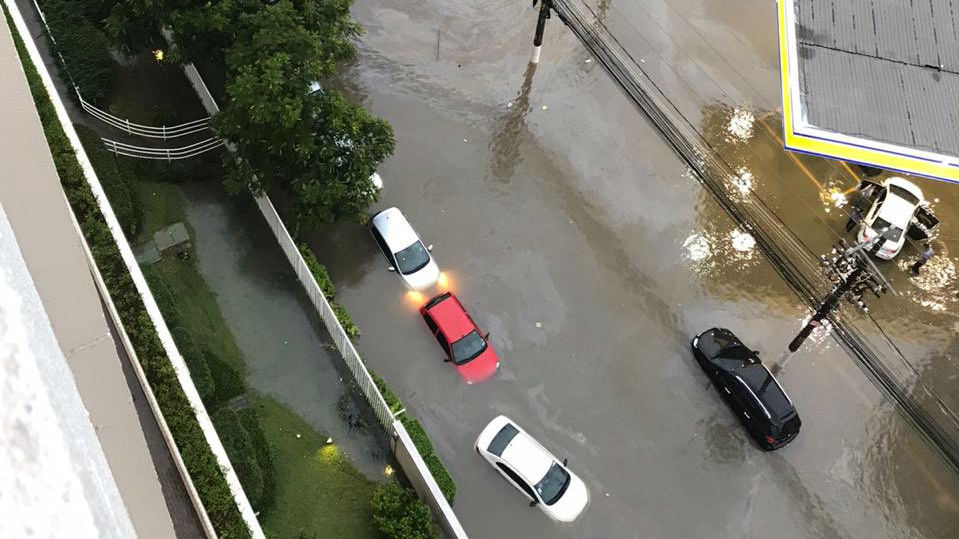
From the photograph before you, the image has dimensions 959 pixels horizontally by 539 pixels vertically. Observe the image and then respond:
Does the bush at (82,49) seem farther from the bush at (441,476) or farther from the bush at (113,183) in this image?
the bush at (441,476)

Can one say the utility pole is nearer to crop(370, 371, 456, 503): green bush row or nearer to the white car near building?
the white car near building

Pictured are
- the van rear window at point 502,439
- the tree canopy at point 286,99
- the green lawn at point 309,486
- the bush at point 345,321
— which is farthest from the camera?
the bush at point 345,321

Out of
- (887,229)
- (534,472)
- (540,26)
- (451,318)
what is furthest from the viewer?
(540,26)

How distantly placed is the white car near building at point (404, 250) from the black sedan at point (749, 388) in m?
6.52

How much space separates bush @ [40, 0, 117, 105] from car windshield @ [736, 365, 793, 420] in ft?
54.9

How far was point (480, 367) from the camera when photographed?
1641 centimetres

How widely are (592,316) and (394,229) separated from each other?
204 inches

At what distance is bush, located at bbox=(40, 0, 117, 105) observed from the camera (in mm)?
17969

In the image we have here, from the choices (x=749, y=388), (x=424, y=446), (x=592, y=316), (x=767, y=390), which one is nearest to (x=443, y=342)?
(x=424, y=446)

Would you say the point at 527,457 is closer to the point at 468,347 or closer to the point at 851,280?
the point at 468,347

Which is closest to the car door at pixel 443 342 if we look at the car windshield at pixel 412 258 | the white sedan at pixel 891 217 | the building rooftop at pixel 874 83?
the car windshield at pixel 412 258

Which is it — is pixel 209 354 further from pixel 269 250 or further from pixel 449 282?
pixel 449 282

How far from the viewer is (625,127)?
2053 centimetres

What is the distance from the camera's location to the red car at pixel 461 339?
16.2 m
